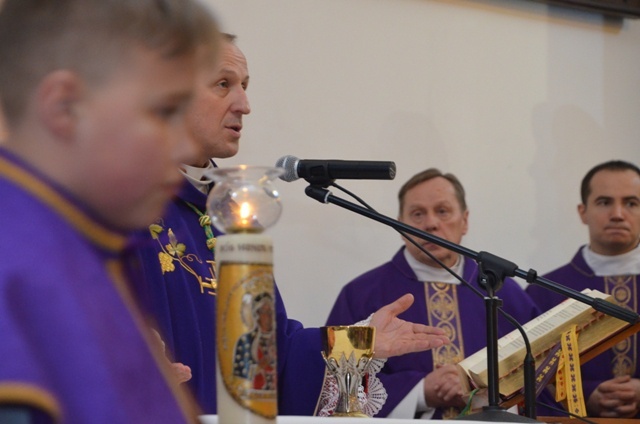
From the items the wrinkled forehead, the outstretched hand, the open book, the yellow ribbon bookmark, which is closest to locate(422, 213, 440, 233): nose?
the wrinkled forehead

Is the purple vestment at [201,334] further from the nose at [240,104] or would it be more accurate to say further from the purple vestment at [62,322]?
the purple vestment at [62,322]

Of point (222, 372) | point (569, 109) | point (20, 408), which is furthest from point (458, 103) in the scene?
point (20, 408)

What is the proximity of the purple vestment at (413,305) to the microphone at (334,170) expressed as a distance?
8.81 feet

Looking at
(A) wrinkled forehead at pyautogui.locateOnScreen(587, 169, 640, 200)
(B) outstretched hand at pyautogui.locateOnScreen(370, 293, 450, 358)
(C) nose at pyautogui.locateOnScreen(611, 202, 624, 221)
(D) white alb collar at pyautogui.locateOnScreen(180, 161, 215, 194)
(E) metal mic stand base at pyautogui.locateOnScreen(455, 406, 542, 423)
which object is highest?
(A) wrinkled forehead at pyautogui.locateOnScreen(587, 169, 640, 200)

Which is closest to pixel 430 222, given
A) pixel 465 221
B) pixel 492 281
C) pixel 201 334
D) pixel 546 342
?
pixel 465 221

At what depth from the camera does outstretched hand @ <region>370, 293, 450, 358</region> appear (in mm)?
2895

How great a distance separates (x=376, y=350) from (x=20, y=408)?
1915 mm

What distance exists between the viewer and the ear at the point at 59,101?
1154mm

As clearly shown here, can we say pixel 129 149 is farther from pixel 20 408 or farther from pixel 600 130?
pixel 600 130

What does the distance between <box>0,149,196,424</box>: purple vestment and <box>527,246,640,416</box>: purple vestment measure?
5.04 metres

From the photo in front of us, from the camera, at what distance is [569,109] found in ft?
22.2

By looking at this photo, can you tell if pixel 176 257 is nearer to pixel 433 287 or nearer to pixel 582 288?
pixel 433 287

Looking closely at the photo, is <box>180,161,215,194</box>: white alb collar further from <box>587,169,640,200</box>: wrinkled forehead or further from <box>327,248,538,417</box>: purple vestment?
<box>587,169,640,200</box>: wrinkled forehead

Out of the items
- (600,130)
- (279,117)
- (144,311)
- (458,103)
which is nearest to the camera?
(144,311)
